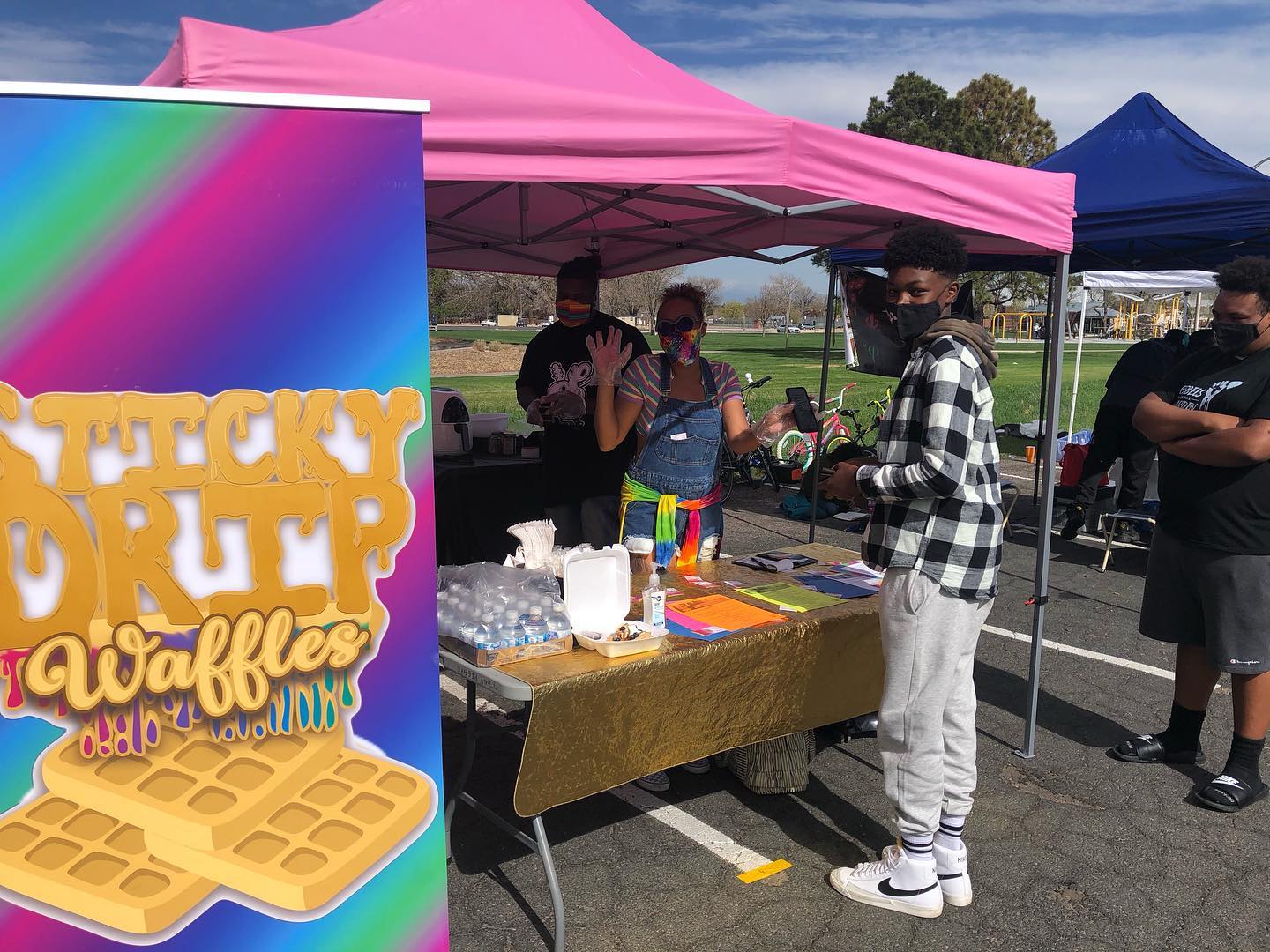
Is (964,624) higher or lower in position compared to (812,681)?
higher

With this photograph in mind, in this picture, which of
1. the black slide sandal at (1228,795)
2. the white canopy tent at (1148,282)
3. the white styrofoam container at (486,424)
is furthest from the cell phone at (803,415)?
the white canopy tent at (1148,282)

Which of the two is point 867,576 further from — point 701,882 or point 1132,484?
point 1132,484

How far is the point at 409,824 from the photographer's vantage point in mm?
2021

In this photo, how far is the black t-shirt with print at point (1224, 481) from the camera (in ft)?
11.1

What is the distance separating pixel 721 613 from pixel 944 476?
37.7 inches

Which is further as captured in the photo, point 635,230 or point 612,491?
point 635,230

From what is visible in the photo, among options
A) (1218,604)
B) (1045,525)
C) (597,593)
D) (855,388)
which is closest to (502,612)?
(597,593)

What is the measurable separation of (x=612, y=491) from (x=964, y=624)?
6.71ft

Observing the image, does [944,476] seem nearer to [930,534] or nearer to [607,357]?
[930,534]

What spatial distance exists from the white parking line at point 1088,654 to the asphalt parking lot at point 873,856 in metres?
0.52

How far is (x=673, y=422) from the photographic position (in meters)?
3.52

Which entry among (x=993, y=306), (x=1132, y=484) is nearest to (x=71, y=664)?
(x=1132, y=484)

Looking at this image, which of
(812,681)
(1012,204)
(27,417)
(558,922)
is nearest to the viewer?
(27,417)

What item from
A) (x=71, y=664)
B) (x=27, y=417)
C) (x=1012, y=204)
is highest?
(x=1012, y=204)
